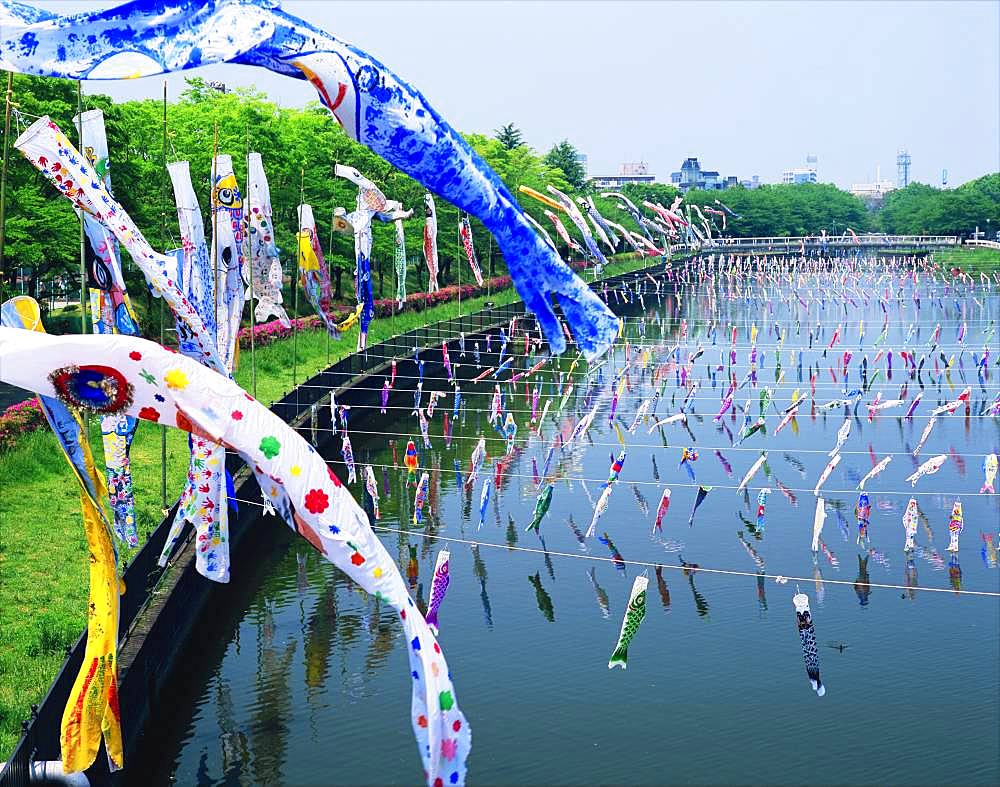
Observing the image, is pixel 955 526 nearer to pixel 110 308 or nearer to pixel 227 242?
pixel 227 242

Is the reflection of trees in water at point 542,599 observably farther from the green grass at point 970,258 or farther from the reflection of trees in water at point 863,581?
the green grass at point 970,258

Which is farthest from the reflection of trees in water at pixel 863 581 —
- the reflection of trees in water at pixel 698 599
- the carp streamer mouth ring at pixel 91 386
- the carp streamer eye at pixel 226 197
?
the carp streamer mouth ring at pixel 91 386

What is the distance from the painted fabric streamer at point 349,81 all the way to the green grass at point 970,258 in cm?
12830

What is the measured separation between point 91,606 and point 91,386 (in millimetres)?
3963

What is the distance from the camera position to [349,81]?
8.36 m

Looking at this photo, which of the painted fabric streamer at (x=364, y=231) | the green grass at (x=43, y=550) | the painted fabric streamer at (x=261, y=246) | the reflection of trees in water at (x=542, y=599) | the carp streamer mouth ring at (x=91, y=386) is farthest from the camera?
the painted fabric streamer at (x=364, y=231)

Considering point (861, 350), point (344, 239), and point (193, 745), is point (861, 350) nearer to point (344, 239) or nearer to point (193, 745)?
point (344, 239)

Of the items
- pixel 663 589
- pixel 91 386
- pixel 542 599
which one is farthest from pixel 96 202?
pixel 663 589

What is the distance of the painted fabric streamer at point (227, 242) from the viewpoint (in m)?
31.4

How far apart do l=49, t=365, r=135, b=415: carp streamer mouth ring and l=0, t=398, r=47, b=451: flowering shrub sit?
2405 cm

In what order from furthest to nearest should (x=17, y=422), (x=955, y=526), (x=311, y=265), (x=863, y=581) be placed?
(x=311, y=265)
(x=17, y=422)
(x=955, y=526)
(x=863, y=581)

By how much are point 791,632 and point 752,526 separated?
7573mm

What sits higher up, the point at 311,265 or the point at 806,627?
the point at 311,265

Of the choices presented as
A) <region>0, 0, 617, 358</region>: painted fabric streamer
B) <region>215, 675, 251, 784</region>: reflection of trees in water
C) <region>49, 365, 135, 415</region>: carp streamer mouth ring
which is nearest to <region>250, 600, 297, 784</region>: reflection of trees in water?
<region>215, 675, 251, 784</region>: reflection of trees in water
